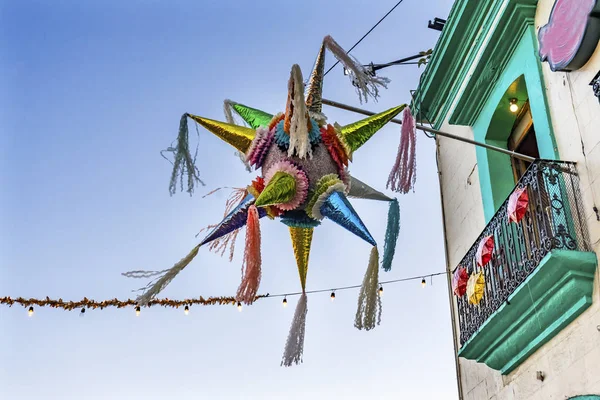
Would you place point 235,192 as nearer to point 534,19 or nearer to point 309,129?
point 309,129

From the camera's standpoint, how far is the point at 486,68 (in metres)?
7.23

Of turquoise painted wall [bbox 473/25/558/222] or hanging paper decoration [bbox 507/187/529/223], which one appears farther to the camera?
turquoise painted wall [bbox 473/25/558/222]

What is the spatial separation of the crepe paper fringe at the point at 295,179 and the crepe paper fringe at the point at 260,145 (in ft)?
0.64

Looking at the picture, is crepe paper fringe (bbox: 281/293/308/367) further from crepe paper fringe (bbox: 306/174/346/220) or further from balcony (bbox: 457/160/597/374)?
balcony (bbox: 457/160/597/374)

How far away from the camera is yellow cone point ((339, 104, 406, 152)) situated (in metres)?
5.09

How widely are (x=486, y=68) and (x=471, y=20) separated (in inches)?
25.2

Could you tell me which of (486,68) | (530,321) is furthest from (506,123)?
(530,321)

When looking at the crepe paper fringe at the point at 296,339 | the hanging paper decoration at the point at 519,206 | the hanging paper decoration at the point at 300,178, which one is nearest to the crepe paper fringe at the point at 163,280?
the hanging paper decoration at the point at 300,178

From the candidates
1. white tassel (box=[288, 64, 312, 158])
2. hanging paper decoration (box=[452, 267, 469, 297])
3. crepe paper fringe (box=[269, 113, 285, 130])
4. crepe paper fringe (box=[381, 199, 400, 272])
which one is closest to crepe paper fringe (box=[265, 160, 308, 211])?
white tassel (box=[288, 64, 312, 158])

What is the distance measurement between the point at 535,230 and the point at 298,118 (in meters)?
2.20

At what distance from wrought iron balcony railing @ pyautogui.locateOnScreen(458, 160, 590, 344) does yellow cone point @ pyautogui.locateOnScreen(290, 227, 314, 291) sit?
1.62 metres

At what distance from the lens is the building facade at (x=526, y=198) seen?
5.28 metres

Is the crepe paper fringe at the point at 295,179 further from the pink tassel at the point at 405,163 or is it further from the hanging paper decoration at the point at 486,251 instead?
the hanging paper decoration at the point at 486,251

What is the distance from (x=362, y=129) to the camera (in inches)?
205
